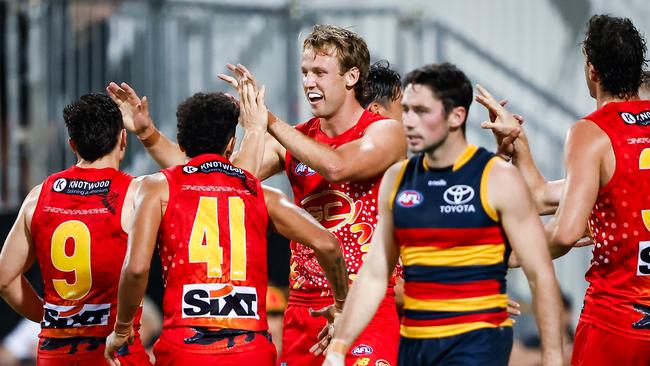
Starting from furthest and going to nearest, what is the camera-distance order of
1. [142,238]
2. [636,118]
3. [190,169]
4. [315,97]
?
[315,97]
[636,118]
[190,169]
[142,238]

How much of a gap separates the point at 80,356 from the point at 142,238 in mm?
1119

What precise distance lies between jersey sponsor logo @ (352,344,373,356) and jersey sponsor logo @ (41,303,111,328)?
1406 mm

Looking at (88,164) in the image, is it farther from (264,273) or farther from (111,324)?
(264,273)

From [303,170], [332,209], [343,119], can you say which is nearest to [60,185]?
[303,170]

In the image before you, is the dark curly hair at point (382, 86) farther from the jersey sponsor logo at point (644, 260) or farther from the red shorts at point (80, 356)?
the red shorts at point (80, 356)

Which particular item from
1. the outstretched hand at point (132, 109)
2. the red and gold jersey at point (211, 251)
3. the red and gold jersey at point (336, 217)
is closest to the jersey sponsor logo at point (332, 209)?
the red and gold jersey at point (336, 217)

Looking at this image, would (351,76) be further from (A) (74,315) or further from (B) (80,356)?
(B) (80,356)

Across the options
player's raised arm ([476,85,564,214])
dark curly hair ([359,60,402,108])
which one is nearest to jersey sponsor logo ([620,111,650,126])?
player's raised arm ([476,85,564,214])

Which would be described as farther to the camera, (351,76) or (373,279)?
(351,76)

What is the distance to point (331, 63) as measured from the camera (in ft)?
21.0

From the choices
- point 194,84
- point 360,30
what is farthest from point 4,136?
point 360,30

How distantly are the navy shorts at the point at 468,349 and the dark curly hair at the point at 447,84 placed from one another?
96 cm

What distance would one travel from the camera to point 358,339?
5977mm

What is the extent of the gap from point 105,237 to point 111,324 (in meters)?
0.50
